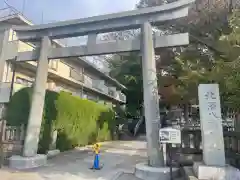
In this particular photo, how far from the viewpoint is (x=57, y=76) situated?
16.9 meters

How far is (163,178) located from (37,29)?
7872mm

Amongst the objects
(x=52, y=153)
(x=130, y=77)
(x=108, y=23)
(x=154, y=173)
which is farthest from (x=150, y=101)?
(x=130, y=77)

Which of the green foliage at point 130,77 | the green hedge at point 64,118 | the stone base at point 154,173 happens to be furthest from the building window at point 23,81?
the green foliage at point 130,77

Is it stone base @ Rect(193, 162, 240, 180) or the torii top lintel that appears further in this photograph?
the torii top lintel

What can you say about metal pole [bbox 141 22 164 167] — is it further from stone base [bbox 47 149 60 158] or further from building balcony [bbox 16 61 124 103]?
building balcony [bbox 16 61 124 103]

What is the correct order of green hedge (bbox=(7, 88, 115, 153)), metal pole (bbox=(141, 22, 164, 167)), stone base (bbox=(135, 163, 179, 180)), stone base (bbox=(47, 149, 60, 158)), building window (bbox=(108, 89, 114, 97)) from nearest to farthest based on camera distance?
1. stone base (bbox=(135, 163, 179, 180))
2. metal pole (bbox=(141, 22, 164, 167))
3. green hedge (bbox=(7, 88, 115, 153))
4. stone base (bbox=(47, 149, 60, 158))
5. building window (bbox=(108, 89, 114, 97))

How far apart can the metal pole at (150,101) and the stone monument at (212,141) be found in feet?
6.04

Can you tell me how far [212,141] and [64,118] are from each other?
29.0 feet

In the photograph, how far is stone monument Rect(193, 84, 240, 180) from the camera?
17.8 ft

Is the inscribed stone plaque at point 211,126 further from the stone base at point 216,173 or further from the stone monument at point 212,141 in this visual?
the stone base at point 216,173

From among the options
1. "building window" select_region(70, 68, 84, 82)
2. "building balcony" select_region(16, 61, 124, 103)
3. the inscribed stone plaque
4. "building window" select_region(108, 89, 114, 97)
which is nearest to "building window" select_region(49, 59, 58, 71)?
"building balcony" select_region(16, 61, 124, 103)

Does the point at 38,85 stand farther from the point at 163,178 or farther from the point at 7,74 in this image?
the point at 163,178

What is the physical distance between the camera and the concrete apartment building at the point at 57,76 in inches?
509

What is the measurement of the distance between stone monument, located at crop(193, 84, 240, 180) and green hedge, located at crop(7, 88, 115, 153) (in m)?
7.76
